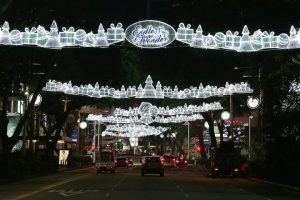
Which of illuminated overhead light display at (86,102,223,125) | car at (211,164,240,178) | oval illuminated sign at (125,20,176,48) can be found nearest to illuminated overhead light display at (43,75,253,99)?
car at (211,164,240,178)

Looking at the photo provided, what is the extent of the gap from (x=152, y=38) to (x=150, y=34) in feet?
0.66

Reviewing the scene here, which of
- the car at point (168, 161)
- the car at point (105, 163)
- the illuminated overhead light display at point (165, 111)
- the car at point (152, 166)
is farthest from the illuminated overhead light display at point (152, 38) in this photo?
the car at point (168, 161)

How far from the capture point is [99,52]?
168ft

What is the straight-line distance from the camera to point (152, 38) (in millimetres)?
27859

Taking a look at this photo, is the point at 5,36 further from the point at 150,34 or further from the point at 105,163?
the point at 105,163

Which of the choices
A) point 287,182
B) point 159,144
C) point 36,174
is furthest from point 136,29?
point 159,144

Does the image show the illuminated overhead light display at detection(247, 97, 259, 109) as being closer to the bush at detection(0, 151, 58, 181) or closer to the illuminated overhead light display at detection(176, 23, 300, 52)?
the bush at detection(0, 151, 58, 181)

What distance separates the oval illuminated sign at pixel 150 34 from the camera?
1092 inches

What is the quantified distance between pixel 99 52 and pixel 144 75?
676 cm

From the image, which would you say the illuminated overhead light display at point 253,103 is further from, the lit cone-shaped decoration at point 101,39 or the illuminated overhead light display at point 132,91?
the lit cone-shaped decoration at point 101,39

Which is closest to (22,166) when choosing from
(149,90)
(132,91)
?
(132,91)

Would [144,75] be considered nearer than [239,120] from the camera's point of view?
Yes

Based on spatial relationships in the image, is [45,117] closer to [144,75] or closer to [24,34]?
[144,75]

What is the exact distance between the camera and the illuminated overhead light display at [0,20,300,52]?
1097 inches
